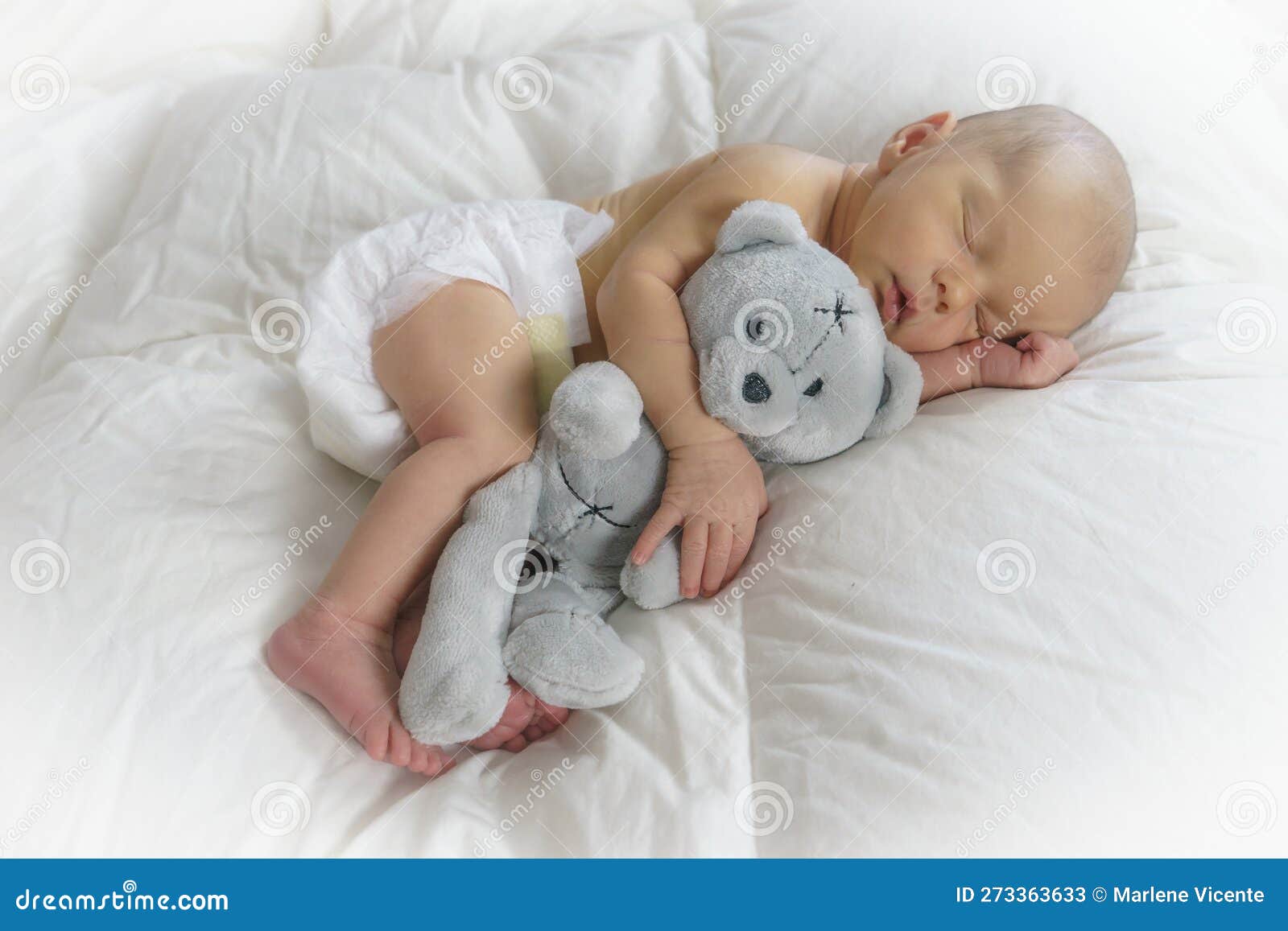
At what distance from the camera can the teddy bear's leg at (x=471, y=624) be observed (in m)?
0.93

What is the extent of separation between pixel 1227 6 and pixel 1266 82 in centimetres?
15

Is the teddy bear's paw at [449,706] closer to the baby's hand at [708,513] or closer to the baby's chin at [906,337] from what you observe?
the baby's hand at [708,513]

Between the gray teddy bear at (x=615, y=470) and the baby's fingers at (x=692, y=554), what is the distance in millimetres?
12

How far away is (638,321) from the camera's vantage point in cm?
108

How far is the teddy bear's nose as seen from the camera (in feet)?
3.31

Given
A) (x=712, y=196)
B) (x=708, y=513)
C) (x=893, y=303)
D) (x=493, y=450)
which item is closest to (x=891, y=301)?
(x=893, y=303)

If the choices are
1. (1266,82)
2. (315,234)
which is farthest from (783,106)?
(1266,82)

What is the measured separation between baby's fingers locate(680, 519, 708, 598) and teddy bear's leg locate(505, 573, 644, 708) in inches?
3.8

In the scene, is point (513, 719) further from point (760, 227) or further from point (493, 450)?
point (760, 227)

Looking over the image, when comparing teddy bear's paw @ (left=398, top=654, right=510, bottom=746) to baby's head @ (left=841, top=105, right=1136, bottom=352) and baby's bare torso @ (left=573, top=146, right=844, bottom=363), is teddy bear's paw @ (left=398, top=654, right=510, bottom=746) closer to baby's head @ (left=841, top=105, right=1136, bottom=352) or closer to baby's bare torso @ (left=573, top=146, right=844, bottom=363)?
baby's bare torso @ (left=573, top=146, right=844, bottom=363)

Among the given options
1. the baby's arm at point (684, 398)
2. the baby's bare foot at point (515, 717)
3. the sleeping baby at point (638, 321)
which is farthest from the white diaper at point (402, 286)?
the baby's bare foot at point (515, 717)

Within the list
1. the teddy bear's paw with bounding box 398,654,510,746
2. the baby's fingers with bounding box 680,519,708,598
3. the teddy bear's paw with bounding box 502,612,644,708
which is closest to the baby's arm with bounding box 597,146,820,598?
the baby's fingers with bounding box 680,519,708,598

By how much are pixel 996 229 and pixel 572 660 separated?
656 millimetres

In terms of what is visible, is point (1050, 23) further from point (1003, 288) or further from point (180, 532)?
point (180, 532)
